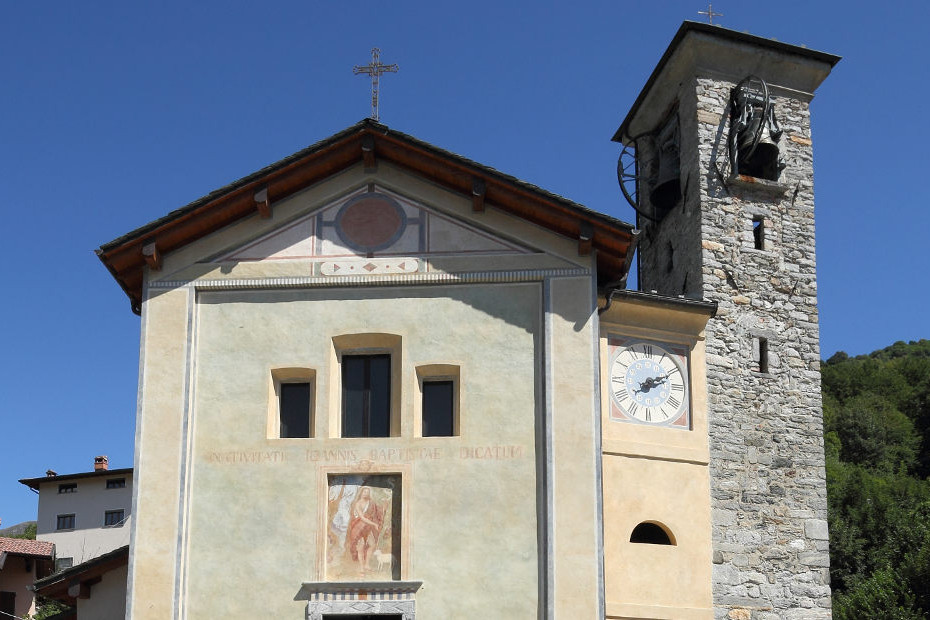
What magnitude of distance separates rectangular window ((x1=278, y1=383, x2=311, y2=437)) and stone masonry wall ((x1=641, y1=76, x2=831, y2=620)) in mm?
7342

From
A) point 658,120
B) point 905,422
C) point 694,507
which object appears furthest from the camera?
point 905,422

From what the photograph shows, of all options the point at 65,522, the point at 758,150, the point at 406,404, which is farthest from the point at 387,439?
the point at 65,522

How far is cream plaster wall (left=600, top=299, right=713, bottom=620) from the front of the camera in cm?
1695

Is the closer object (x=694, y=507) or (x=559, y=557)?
(x=559, y=557)

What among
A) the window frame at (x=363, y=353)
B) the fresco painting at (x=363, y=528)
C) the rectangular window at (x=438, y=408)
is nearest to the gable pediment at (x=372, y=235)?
the window frame at (x=363, y=353)

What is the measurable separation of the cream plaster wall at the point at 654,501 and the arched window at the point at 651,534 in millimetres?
156

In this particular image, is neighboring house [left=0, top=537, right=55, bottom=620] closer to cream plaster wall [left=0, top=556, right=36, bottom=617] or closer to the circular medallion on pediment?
cream plaster wall [left=0, top=556, right=36, bottom=617]

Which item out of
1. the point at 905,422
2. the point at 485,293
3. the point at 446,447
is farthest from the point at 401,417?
the point at 905,422

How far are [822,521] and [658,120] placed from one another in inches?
348

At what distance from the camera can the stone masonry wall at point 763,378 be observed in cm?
1989

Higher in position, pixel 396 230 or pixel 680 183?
pixel 680 183

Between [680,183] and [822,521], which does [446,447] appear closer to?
[822,521]

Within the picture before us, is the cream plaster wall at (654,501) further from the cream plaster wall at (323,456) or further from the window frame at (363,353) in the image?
the window frame at (363,353)

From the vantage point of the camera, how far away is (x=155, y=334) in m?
16.4
